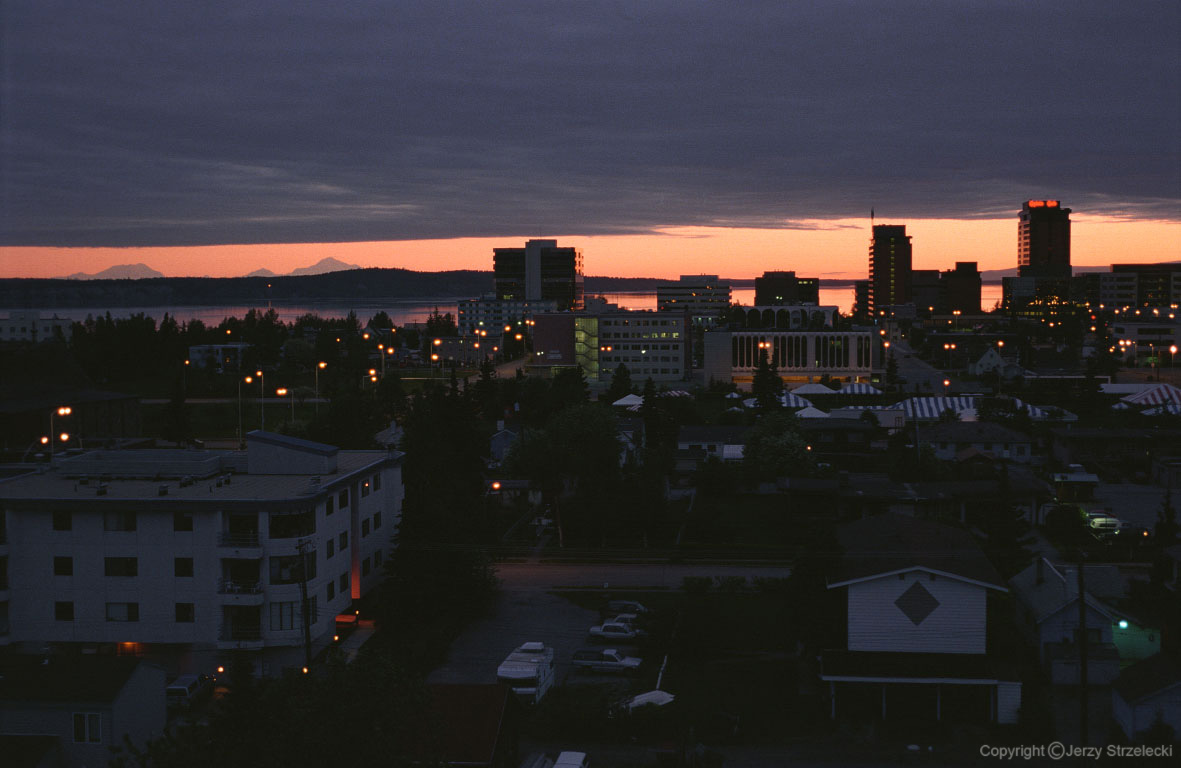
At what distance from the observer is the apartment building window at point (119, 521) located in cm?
A: 1529

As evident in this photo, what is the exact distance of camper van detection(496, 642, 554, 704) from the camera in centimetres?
1383

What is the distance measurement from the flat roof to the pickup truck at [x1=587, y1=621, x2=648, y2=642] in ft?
15.9

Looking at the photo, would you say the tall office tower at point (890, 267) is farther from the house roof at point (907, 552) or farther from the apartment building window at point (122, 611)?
the apartment building window at point (122, 611)

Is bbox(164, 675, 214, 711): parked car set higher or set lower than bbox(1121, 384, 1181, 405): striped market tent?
lower

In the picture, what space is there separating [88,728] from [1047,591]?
13.0m

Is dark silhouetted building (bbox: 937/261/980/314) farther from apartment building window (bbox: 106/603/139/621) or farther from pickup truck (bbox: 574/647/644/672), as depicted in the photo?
apartment building window (bbox: 106/603/139/621)

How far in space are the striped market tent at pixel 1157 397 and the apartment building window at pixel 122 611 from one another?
125 ft

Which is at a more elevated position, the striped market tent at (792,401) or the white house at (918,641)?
the striped market tent at (792,401)

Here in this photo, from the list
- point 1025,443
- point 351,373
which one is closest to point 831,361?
point 351,373

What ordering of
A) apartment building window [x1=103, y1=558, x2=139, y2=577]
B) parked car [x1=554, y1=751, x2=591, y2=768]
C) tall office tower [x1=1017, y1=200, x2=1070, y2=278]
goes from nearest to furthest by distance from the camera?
parked car [x1=554, y1=751, x2=591, y2=768] → apartment building window [x1=103, y1=558, x2=139, y2=577] → tall office tower [x1=1017, y1=200, x2=1070, y2=278]

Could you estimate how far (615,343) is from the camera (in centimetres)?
6384

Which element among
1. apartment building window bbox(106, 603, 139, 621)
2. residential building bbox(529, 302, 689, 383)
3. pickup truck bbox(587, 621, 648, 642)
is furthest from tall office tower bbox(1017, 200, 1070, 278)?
apartment building window bbox(106, 603, 139, 621)

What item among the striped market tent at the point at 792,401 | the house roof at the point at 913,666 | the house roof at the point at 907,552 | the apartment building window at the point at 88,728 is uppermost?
the striped market tent at the point at 792,401

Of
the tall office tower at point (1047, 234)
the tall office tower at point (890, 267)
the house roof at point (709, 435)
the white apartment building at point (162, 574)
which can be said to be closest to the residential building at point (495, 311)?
the house roof at point (709, 435)
